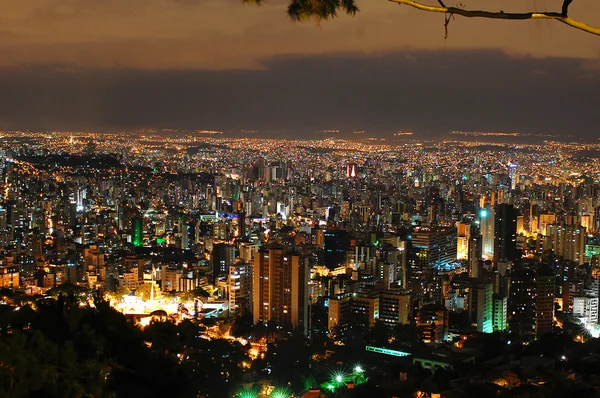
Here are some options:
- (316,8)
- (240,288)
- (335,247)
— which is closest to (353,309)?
(240,288)

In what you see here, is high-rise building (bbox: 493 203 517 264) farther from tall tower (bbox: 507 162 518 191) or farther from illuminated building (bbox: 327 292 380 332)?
illuminated building (bbox: 327 292 380 332)

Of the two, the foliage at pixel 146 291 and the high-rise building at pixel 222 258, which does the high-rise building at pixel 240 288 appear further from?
the high-rise building at pixel 222 258

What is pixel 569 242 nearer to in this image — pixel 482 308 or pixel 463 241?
pixel 463 241

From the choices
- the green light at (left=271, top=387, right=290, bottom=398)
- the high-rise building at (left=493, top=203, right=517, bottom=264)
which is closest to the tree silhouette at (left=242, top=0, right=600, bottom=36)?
the green light at (left=271, top=387, right=290, bottom=398)

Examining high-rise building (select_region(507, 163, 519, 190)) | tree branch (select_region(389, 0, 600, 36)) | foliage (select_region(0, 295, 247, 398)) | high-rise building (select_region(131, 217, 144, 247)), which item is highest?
tree branch (select_region(389, 0, 600, 36))

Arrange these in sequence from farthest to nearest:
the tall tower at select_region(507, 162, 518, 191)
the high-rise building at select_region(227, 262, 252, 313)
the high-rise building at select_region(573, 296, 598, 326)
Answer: the tall tower at select_region(507, 162, 518, 191) → the high-rise building at select_region(227, 262, 252, 313) → the high-rise building at select_region(573, 296, 598, 326)
